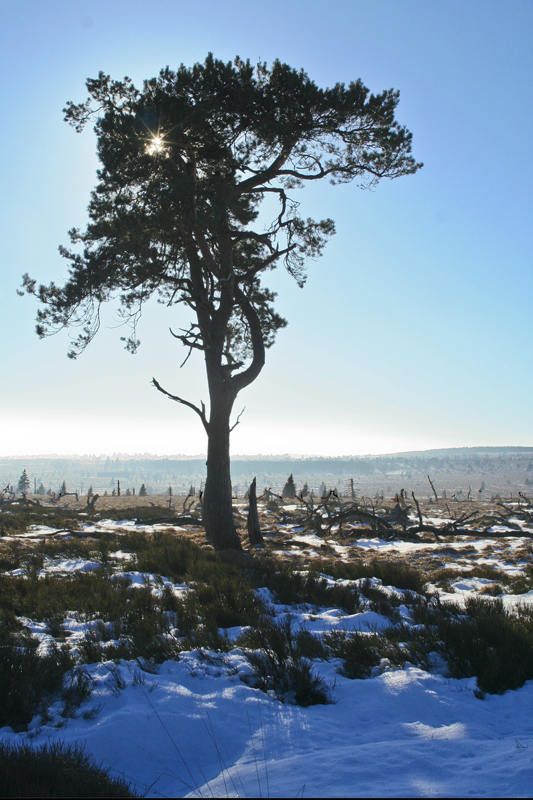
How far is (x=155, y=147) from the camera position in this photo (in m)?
9.92

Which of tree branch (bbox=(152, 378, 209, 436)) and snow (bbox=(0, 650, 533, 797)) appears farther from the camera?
tree branch (bbox=(152, 378, 209, 436))

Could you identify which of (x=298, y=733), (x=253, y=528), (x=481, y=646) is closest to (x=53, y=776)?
(x=298, y=733)

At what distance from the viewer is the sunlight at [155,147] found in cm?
970

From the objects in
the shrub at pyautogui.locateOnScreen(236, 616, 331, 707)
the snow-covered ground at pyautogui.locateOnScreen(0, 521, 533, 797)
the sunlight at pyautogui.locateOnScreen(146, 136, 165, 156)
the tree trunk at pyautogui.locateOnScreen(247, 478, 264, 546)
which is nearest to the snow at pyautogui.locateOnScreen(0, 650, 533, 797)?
the snow-covered ground at pyautogui.locateOnScreen(0, 521, 533, 797)

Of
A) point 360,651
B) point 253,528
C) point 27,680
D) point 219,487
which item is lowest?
point 253,528

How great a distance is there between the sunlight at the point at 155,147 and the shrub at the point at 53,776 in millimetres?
10993

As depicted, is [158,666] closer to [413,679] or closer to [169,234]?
[413,679]

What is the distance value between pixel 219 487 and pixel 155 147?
345 inches

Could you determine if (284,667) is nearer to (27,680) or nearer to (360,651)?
(360,651)

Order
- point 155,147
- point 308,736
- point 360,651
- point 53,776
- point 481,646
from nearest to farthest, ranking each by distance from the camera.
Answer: point 53,776 → point 308,736 → point 481,646 → point 360,651 → point 155,147

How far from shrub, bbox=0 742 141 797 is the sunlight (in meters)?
11.0

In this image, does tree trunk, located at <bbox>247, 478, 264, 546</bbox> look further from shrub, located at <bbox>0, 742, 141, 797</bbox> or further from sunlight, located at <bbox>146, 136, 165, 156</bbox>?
shrub, located at <bbox>0, 742, 141, 797</bbox>

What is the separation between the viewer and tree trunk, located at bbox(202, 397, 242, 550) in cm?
1108

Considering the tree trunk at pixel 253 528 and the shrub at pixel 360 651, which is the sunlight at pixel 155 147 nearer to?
the tree trunk at pixel 253 528
